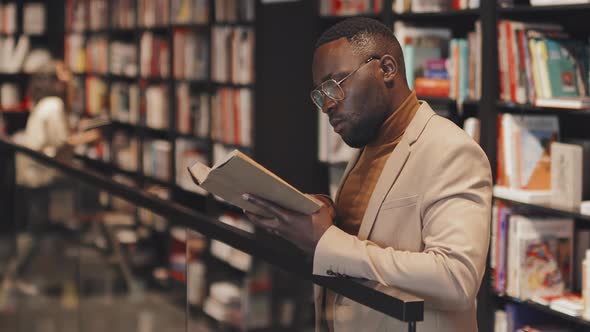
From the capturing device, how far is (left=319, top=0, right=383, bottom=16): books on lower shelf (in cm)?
406

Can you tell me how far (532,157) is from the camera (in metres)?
3.25

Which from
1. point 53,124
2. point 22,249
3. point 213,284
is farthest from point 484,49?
point 53,124

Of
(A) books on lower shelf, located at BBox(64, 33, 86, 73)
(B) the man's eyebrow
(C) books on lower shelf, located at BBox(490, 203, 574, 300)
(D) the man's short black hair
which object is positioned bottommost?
(C) books on lower shelf, located at BBox(490, 203, 574, 300)

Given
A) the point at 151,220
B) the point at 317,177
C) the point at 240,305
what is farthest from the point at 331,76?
the point at 317,177

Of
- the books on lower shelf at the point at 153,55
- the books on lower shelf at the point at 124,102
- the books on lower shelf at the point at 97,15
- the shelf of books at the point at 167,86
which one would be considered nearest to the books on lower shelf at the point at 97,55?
the shelf of books at the point at 167,86

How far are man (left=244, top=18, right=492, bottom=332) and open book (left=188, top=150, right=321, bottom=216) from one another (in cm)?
2

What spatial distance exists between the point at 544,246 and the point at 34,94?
4283 mm

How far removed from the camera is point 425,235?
1.68 metres

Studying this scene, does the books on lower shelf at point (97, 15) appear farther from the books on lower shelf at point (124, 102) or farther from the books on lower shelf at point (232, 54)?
the books on lower shelf at point (232, 54)

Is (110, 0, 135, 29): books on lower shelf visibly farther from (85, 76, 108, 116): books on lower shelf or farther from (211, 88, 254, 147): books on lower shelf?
(211, 88, 254, 147): books on lower shelf

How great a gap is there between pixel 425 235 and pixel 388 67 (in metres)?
0.35

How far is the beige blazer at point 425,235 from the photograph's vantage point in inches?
62.9

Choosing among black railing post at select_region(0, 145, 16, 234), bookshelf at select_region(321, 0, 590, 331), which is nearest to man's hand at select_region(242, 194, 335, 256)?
bookshelf at select_region(321, 0, 590, 331)

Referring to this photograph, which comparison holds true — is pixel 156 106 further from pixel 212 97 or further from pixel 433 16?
pixel 433 16
